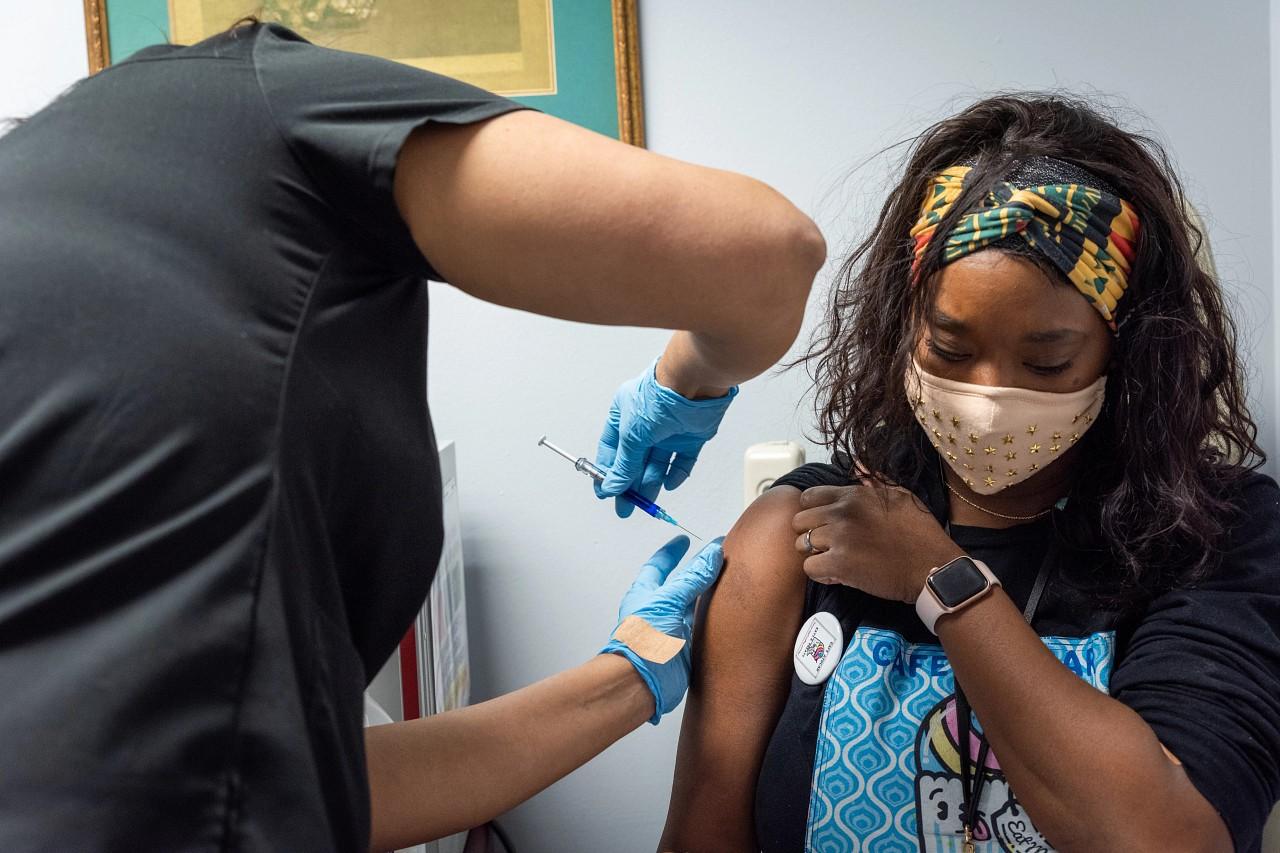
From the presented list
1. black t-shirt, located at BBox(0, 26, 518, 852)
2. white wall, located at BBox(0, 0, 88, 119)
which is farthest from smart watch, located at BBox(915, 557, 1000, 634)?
white wall, located at BBox(0, 0, 88, 119)

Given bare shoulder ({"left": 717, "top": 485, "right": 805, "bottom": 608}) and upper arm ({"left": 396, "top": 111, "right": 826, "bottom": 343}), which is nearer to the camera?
upper arm ({"left": 396, "top": 111, "right": 826, "bottom": 343})

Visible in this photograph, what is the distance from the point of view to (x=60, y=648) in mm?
581

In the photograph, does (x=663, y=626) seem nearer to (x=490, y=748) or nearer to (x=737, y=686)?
(x=737, y=686)

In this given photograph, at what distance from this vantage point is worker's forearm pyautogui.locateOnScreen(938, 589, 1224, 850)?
102cm

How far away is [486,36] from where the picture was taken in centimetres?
175

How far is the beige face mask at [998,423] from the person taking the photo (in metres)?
1.15

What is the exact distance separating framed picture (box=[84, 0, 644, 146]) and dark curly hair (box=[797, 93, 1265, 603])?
0.61 m

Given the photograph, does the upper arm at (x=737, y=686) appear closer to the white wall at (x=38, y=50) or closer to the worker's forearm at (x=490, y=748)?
the worker's forearm at (x=490, y=748)

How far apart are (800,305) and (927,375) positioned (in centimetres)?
52

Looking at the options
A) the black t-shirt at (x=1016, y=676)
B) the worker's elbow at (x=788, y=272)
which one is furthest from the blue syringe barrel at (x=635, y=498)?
the worker's elbow at (x=788, y=272)

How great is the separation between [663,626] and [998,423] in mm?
452

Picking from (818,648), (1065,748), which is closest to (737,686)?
(818,648)

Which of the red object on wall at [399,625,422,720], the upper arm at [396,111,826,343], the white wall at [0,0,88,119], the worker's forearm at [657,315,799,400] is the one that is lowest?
the red object on wall at [399,625,422,720]

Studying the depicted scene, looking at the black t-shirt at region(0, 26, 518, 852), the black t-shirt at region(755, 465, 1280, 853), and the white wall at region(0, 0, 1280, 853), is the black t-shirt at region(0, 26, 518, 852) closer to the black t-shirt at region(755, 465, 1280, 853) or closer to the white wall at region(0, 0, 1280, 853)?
the black t-shirt at region(755, 465, 1280, 853)
